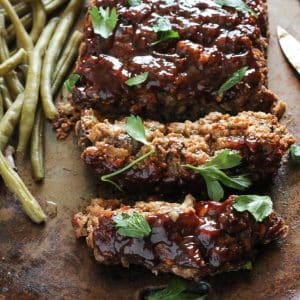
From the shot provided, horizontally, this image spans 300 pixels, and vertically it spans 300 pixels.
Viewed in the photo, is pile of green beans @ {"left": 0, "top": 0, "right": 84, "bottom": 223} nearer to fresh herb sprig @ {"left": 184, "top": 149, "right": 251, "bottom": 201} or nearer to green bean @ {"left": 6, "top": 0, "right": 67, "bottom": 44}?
green bean @ {"left": 6, "top": 0, "right": 67, "bottom": 44}

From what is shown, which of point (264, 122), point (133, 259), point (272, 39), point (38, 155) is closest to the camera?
point (133, 259)

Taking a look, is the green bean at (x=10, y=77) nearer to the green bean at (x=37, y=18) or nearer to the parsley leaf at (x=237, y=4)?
the green bean at (x=37, y=18)

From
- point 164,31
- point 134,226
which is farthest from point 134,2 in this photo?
point 134,226

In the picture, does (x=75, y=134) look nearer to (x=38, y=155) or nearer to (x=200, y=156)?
(x=38, y=155)

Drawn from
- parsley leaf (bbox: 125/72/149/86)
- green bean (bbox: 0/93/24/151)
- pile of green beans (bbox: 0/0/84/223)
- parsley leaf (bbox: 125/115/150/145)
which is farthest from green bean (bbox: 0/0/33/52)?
parsley leaf (bbox: 125/115/150/145)

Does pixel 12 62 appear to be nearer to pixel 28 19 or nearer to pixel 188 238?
pixel 28 19

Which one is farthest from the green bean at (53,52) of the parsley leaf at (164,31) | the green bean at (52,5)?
the parsley leaf at (164,31)

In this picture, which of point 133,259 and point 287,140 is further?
point 287,140

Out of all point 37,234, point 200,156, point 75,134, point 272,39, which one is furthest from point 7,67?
point 272,39
